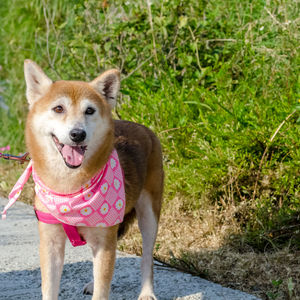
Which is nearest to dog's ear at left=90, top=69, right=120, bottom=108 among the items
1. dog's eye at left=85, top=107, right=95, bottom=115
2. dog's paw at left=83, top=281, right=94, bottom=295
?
dog's eye at left=85, top=107, right=95, bottom=115

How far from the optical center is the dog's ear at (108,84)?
3436 mm

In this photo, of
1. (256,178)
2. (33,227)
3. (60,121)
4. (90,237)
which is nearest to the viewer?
(60,121)

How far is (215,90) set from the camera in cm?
638

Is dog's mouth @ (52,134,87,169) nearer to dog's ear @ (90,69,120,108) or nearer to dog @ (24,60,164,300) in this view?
dog @ (24,60,164,300)

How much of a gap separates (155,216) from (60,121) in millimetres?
1334

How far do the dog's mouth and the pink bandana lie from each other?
0.22 metres

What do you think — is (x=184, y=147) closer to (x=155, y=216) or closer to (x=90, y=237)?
(x=155, y=216)

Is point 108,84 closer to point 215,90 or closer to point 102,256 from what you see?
point 102,256

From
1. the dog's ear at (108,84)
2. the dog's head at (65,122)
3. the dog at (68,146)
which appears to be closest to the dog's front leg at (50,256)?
the dog at (68,146)

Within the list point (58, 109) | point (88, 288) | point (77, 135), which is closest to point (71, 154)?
point (77, 135)

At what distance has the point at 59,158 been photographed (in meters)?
3.15

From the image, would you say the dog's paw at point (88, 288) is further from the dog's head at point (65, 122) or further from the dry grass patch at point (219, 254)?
the dog's head at point (65, 122)

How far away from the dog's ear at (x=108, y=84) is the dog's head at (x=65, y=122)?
0.08 m

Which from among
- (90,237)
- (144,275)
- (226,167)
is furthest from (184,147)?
(90,237)
